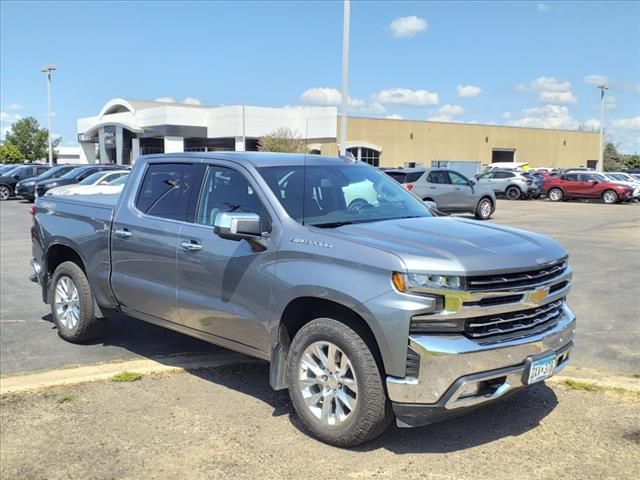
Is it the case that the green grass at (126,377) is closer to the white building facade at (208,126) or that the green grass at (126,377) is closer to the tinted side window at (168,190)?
the tinted side window at (168,190)

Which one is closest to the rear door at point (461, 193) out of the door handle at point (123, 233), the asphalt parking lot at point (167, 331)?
the asphalt parking lot at point (167, 331)

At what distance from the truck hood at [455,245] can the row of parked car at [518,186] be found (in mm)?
16499

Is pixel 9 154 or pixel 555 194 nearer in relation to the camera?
pixel 555 194

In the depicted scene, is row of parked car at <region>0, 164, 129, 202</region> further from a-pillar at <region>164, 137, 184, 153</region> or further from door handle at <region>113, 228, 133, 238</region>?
a-pillar at <region>164, 137, 184, 153</region>

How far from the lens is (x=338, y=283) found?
3.98 meters

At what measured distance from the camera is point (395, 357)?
147 inches

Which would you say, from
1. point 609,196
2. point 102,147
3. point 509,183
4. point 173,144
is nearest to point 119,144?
point 102,147

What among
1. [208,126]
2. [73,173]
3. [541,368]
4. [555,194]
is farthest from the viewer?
[208,126]

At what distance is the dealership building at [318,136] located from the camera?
63375mm

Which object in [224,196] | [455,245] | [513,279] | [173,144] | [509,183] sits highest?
[173,144]

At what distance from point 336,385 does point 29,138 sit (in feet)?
311

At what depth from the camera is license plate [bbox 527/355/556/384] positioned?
393 centimetres

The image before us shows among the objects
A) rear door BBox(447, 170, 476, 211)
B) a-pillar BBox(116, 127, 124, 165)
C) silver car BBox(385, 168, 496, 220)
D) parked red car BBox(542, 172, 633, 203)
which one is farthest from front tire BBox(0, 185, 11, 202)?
a-pillar BBox(116, 127, 124, 165)

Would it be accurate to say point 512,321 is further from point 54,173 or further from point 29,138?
point 29,138
